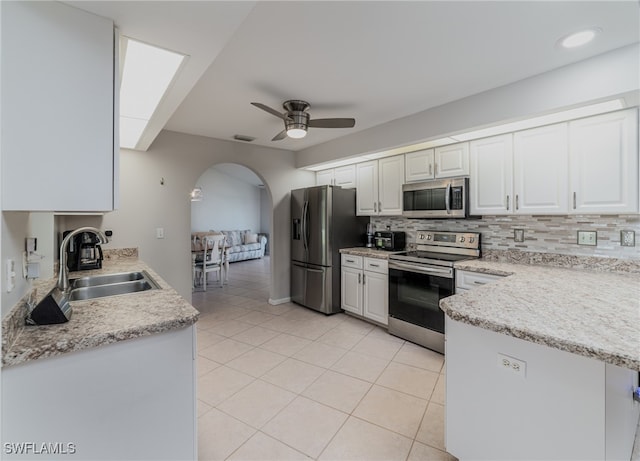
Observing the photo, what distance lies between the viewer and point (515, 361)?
1203mm

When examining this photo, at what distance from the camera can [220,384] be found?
2.25 m

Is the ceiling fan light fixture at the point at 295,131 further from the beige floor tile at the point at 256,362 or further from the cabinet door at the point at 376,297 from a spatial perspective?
the beige floor tile at the point at 256,362

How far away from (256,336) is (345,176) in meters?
2.43

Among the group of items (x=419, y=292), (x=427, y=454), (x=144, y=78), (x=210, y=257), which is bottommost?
(x=427, y=454)

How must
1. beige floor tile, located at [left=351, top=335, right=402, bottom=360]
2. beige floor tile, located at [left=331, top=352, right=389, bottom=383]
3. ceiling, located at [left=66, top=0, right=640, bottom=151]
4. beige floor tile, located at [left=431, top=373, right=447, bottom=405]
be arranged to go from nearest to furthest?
1. ceiling, located at [left=66, top=0, right=640, bottom=151]
2. beige floor tile, located at [left=431, top=373, right=447, bottom=405]
3. beige floor tile, located at [left=331, top=352, right=389, bottom=383]
4. beige floor tile, located at [left=351, top=335, right=402, bottom=360]

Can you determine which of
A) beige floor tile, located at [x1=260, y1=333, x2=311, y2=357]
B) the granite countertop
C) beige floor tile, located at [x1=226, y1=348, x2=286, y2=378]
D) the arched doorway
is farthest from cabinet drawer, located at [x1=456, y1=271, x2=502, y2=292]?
the arched doorway

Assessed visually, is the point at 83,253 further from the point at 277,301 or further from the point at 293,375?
the point at 277,301

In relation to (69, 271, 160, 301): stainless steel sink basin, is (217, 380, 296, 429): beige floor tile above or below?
below

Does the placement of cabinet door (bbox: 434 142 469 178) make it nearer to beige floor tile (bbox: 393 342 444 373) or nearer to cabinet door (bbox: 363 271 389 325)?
cabinet door (bbox: 363 271 389 325)

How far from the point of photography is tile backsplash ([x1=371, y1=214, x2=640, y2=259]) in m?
2.16

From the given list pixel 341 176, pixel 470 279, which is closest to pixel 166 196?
pixel 341 176

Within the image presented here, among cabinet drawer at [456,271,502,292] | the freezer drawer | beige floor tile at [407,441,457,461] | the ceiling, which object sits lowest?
beige floor tile at [407,441,457,461]

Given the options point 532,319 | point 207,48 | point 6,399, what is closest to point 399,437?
point 532,319

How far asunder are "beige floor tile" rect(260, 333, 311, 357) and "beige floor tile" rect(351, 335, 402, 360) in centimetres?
55
